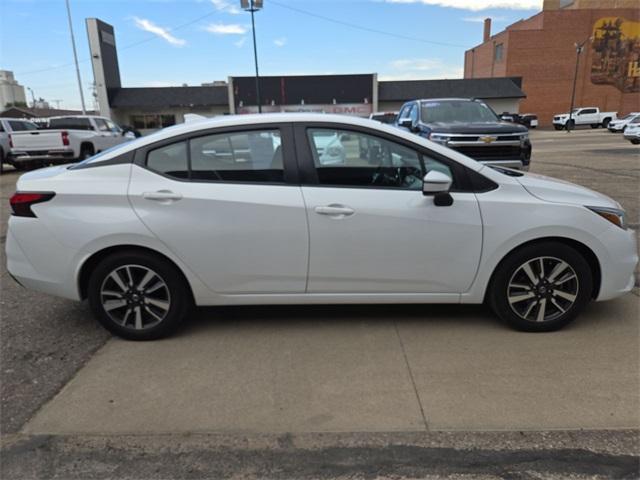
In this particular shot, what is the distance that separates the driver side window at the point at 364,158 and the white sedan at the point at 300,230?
11 millimetres

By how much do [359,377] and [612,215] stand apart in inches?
90.3

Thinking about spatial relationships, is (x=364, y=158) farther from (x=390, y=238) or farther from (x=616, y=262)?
(x=616, y=262)

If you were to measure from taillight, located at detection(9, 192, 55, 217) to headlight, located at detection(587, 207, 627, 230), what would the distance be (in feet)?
13.3

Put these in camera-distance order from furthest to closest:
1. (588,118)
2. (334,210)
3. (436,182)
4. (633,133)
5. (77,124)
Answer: (588,118)
(633,133)
(77,124)
(334,210)
(436,182)

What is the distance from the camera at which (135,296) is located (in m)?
3.67

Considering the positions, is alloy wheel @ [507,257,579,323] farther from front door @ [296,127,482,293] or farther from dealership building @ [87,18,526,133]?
dealership building @ [87,18,526,133]

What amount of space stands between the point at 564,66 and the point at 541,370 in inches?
2475

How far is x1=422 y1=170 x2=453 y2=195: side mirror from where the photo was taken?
3373 millimetres

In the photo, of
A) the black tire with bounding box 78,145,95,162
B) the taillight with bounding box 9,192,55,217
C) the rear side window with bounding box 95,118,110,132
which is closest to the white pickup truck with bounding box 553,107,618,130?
the rear side window with bounding box 95,118,110,132

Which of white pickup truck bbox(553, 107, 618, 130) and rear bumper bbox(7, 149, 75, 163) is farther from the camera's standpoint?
white pickup truck bbox(553, 107, 618, 130)

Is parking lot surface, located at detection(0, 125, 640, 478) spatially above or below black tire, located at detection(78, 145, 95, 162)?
below

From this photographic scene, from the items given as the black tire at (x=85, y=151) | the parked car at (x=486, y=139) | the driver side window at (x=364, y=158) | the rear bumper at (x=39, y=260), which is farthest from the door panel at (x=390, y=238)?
the black tire at (x=85, y=151)

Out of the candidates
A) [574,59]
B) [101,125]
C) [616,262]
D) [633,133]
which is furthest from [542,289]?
[574,59]

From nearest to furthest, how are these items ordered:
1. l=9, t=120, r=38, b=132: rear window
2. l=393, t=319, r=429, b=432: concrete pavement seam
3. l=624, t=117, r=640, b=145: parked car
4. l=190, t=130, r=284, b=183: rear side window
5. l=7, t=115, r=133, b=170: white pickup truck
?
1. l=393, t=319, r=429, b=432: concrete pavement seam
2. l=190, t=130, r=284, b=183: rear side window
3. l=7, t=115, r=133, b=170: white pickup truck
4. l=9, t=120, r=38, b=132: rear window
5. l=624, t=117, r=640, b=145: parked car
